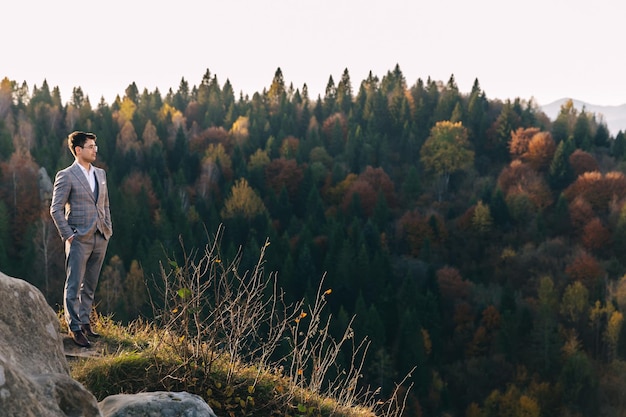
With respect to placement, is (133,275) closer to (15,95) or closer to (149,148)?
(149,148)

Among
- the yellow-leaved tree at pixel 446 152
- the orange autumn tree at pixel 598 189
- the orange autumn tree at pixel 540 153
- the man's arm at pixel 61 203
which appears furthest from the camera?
the yellow-leaved tree at pixel 446 152

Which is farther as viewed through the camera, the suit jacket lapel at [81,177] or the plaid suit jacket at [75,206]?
the suit jacket lapel at [81,177]

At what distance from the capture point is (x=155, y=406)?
5.12 m

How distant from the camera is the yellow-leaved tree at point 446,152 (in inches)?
4689

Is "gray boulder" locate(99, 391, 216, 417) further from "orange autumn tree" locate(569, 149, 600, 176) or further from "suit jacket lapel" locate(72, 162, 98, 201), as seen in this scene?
"orange autumn tree" locate(569, 149, 600, 176)

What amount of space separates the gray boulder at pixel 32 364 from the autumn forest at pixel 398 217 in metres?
46.5

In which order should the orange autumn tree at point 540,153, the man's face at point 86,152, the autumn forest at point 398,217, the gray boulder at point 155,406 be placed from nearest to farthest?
the gray boulder at point 155,406 → the man's face at point 86,152 → the autumn forest at point 398,217 → the orange autumn tree at point 540,153

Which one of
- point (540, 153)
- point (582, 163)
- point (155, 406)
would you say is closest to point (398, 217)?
point (540, 153)

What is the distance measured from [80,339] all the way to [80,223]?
1147mm

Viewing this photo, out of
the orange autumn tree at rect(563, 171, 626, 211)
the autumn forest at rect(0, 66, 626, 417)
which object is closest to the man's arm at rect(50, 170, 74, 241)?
the autumn forest at rect(0, 66, 626, 417)

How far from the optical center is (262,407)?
6.41 m

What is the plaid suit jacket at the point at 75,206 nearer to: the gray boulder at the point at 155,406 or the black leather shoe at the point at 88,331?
the black leather shoe at the point at 88,331

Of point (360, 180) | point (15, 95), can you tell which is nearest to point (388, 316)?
point (360, 180)

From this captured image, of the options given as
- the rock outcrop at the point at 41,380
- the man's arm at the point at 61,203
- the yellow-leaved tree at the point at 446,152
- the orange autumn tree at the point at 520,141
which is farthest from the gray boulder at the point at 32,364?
the orange autumn tree at the point at 520,141
